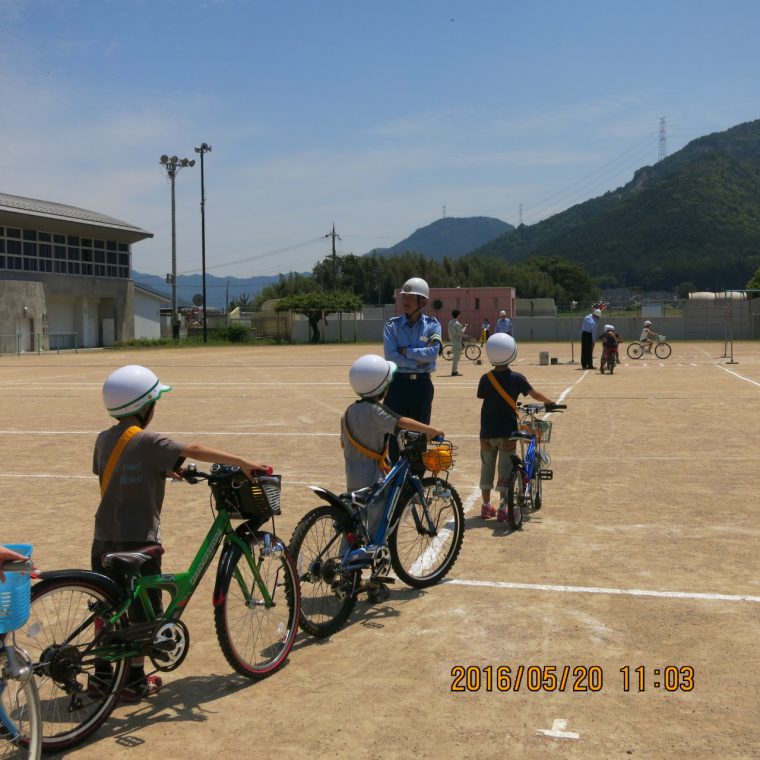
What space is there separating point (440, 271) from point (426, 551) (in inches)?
4347

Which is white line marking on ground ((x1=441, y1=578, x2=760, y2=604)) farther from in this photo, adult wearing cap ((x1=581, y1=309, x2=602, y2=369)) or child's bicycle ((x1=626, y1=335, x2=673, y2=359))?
child's bicycle ((x1=626, y1=335, x2=673, y2=359))

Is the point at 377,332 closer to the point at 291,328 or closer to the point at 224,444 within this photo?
the point at 291,328

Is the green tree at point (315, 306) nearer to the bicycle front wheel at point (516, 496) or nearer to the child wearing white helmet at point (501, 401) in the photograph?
the child wearing white helmet at point (501, 401)

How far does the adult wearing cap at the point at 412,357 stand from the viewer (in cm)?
701

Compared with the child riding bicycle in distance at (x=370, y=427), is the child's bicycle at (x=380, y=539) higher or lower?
lower

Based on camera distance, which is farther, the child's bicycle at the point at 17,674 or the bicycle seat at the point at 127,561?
the bicycle seat at the point at 127,561

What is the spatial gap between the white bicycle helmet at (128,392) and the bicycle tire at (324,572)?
3.86ft

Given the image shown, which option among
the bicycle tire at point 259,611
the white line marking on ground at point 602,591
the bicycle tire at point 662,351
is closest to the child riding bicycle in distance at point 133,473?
the bicycle tire at point 259,611

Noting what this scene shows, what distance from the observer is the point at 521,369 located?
27500 millimetres

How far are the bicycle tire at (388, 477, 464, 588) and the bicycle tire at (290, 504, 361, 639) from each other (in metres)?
0.50

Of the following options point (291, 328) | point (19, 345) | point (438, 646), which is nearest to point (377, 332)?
point (291, 328)

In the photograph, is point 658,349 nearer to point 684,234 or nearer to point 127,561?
point 127,561

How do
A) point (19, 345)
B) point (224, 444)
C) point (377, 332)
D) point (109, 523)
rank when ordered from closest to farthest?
1. point (109, 523)
2. point (224, 444)
3. point (19, 345)
4. point (377, 332)

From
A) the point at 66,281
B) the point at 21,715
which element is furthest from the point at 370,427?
the point at 66,281
